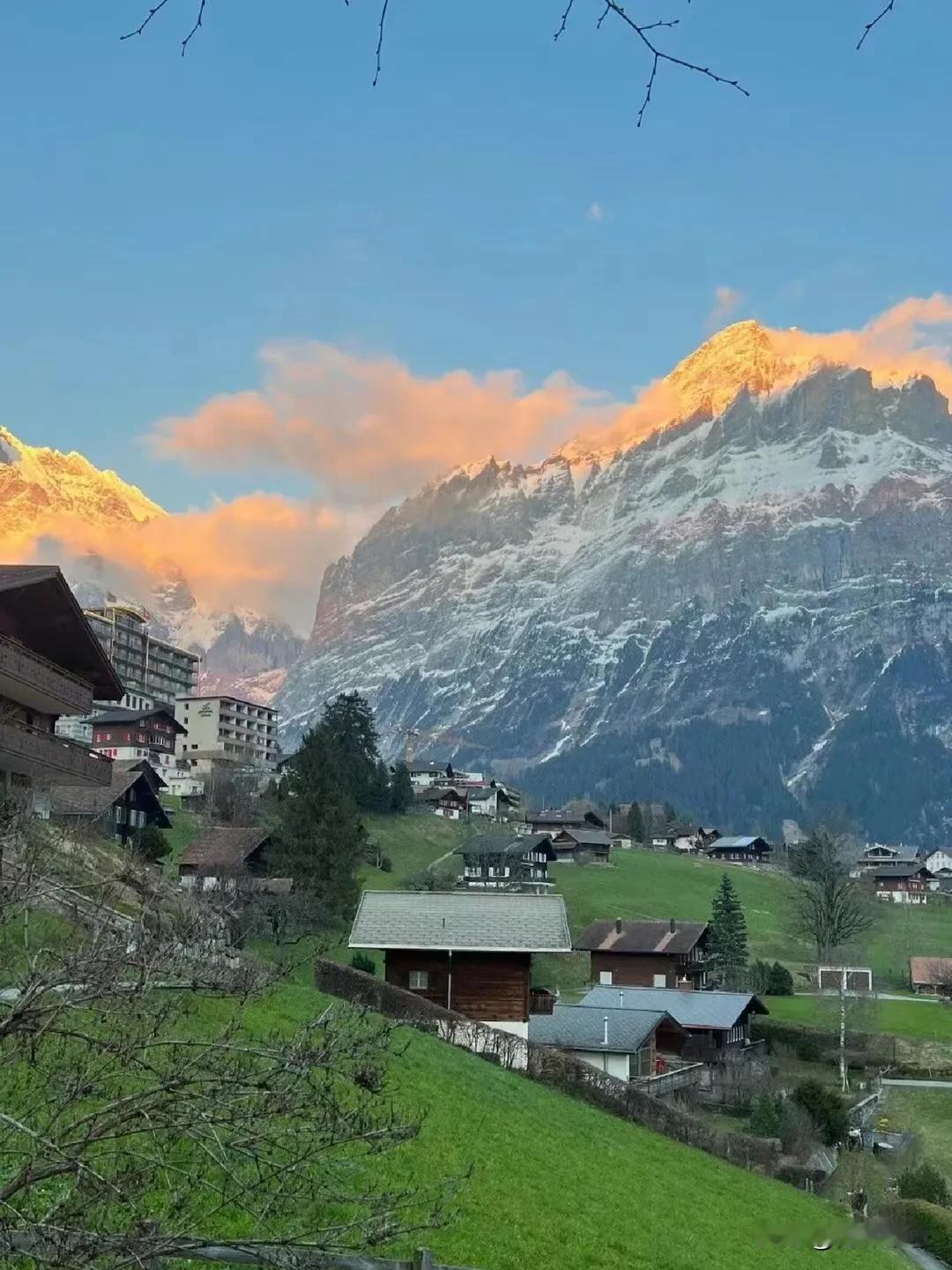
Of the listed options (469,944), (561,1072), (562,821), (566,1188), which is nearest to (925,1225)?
(561,1072)

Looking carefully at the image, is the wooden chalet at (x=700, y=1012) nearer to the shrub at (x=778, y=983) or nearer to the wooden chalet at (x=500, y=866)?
the shrub at (x=778, y=983)

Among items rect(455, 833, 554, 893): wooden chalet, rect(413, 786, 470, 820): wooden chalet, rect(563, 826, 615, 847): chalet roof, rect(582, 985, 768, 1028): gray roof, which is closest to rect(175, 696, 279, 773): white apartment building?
rect(413, 786, 470, 820): wooden chalet

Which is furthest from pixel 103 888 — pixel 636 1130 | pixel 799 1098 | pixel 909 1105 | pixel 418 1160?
pixel 909 1105

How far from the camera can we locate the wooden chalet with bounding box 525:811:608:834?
6191 inches

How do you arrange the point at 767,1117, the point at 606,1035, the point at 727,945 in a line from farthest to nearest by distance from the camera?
the point at 727,945 → the point at 606,1035 → the point at 767,1117

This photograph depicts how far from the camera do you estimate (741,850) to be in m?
173

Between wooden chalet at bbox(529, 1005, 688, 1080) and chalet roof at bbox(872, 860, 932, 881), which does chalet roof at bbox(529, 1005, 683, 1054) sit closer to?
wooden chalet at bbox(529, 1005, 688, 1080)

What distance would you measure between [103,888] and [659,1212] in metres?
17.8

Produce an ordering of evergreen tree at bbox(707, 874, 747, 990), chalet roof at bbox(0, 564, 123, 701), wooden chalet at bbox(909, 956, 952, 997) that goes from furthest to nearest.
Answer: wooden chalet at bbox(909, 956, 952, 997) < evergreen tree at bbox(707, 874, 747, 990) < chalet roof at bbox(0, 564, 123, 701)

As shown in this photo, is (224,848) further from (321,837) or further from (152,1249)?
(152,1249)

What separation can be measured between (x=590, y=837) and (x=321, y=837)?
74472 mm

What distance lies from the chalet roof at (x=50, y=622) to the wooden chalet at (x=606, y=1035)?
22754 millimetres

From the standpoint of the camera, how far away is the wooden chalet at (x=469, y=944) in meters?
43.9

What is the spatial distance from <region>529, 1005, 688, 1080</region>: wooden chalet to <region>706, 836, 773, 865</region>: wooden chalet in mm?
114555
